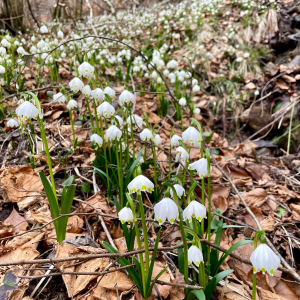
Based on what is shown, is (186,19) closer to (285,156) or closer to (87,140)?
(285,156)

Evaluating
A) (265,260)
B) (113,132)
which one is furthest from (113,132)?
(265,260)

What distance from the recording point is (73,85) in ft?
6.75

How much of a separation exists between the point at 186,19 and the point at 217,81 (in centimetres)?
258

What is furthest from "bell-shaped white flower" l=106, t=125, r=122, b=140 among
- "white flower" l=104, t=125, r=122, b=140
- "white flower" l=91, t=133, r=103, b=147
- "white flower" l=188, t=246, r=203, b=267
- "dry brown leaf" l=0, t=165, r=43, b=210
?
"white flower" l=188, t=246, r=203, b=267

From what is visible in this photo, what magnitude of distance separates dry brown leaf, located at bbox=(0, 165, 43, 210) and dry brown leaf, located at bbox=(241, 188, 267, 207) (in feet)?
6.02

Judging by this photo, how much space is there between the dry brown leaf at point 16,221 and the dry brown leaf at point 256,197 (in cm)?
186

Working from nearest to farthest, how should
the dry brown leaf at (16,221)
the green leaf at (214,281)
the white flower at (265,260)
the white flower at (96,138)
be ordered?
the white flower at (265,260) < the green leaf at (214,281) < the dry brown leaf at (16,221) < the white flower at (96,138)

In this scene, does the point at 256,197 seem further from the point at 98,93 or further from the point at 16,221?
the point at 16,221

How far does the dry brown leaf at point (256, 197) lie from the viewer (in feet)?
8.02

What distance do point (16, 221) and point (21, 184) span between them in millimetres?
383

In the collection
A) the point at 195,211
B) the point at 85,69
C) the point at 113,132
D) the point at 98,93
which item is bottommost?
the point at 195,211

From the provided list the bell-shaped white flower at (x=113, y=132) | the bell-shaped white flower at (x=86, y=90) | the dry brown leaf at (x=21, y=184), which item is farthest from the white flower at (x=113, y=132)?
the dry brown leaf at (x=21, y=184)

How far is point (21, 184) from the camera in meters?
2.21

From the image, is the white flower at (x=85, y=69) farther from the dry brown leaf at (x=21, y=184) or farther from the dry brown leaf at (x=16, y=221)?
the dry brown leaf at (x=16, y=221)
